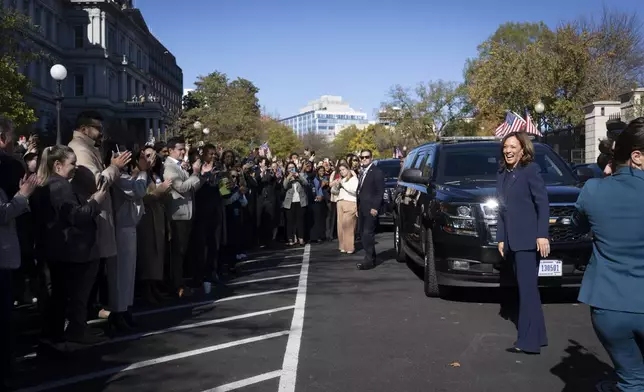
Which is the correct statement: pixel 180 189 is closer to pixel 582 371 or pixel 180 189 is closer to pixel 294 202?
pixel 582 371

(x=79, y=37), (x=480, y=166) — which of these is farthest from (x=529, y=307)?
(x=79, y=37)

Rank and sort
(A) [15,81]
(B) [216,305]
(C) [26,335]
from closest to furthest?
1. (C) [26,335]
2. (B) [216,305]
3. (A) [15,81]

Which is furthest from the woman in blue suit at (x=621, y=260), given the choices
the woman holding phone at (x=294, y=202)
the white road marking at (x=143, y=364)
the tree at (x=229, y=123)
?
the tree at (x=229, y=123)

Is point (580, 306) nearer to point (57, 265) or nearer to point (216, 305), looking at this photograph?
point (216, 305)

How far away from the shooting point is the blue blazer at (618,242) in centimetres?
352

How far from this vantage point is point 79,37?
254 feet

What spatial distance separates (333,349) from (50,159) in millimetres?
3096

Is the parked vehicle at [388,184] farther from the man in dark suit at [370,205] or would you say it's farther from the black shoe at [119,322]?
the black shoe at [119,322]

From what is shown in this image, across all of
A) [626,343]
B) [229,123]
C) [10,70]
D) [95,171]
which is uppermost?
[229,123]

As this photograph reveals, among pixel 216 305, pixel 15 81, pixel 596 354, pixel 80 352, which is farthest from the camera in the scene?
pixel 15 81

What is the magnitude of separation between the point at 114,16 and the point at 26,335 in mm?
81086

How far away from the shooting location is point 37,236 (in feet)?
21.2

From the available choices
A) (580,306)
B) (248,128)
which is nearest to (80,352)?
(580,306)

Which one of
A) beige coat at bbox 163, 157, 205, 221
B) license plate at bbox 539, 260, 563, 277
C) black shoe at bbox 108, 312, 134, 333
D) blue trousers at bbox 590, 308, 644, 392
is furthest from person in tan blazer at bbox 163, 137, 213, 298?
blue trousers at bbox 590, 308, 644, 392
